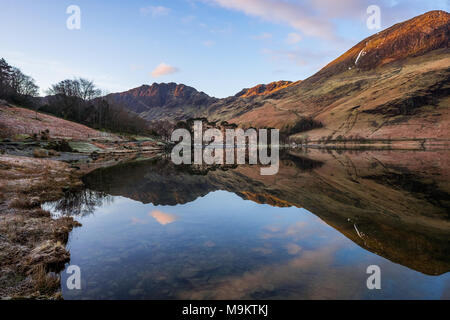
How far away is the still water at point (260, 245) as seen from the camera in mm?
6836

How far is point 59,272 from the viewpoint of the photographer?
7590 millimetres

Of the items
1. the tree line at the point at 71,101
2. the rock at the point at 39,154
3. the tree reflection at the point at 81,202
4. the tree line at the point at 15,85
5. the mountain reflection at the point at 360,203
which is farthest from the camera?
the tree line at the point at 71,101

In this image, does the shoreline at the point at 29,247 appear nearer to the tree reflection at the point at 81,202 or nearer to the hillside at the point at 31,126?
the tree reflection at the point at 81,202

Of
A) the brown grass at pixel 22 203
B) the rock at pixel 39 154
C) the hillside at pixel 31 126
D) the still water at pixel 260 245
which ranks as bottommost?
the still water at pixel 260 245

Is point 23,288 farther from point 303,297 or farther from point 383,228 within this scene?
point 383,228

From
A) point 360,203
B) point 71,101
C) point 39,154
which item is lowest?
point 360,203

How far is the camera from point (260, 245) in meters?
10.1

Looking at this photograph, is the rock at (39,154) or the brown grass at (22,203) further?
the rock at (39,154)

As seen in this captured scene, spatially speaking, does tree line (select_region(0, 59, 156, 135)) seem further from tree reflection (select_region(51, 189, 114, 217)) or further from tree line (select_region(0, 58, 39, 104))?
tree reflection (select_region(51, 189, 114, 217))

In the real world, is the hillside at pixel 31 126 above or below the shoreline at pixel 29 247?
above

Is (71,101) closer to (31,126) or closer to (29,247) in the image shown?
(31,126)

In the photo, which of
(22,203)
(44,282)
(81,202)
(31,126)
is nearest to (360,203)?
(44,282)

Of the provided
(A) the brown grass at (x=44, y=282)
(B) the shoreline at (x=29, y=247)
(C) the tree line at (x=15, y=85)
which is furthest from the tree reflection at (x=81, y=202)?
(C) the tree line at (x=15, y=85)

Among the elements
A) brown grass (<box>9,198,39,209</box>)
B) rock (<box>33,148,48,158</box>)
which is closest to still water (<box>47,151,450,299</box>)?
brown grass (<box>9,198,39,209</box>)
